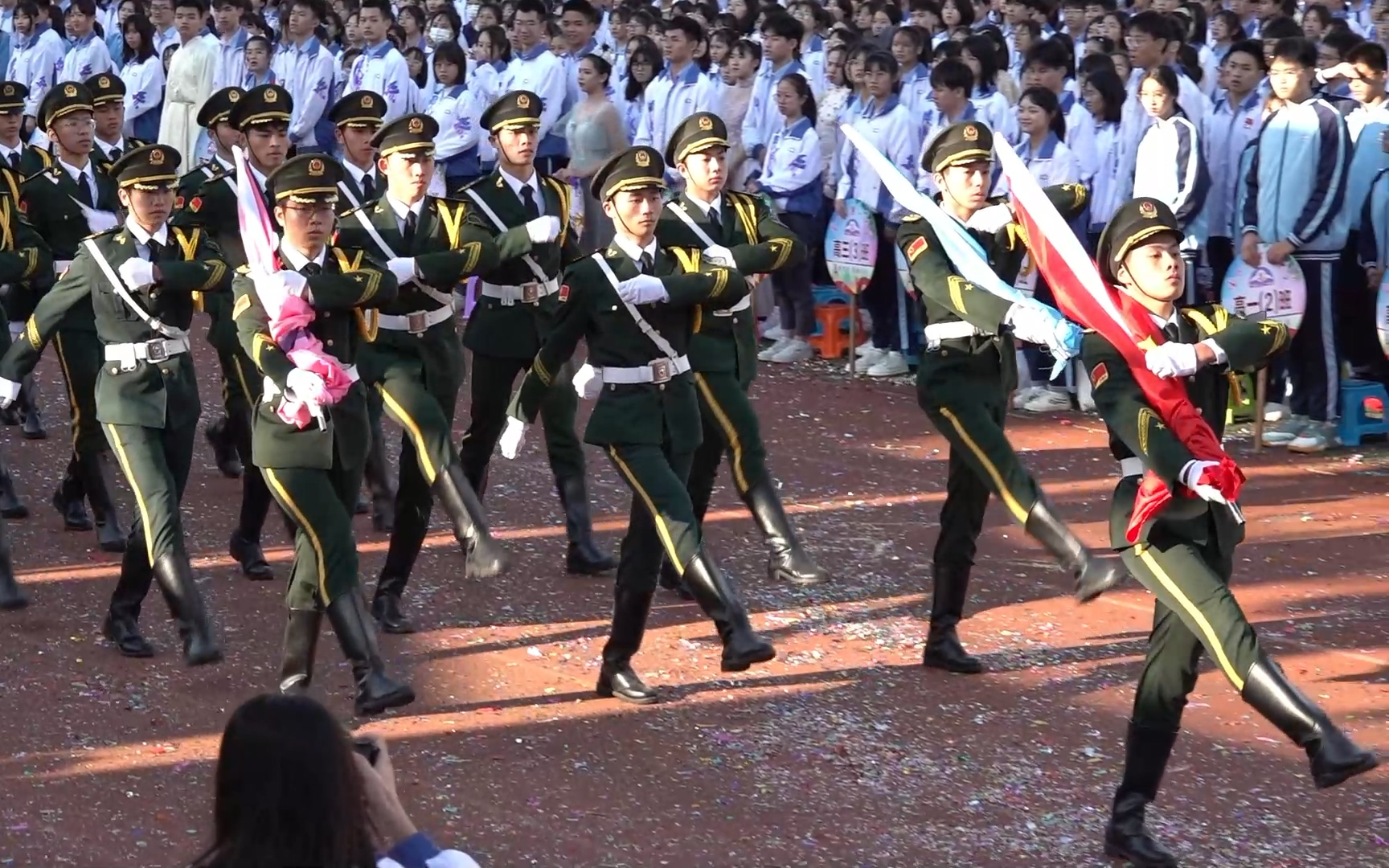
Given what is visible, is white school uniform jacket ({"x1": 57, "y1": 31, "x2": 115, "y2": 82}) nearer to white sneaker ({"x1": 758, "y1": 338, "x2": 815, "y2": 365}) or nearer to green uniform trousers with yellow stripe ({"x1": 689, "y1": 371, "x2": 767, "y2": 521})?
white sneaker ({"x1": 758, "y1": 338, "x2": 815, "y2": 365})

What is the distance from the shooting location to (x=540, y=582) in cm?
866

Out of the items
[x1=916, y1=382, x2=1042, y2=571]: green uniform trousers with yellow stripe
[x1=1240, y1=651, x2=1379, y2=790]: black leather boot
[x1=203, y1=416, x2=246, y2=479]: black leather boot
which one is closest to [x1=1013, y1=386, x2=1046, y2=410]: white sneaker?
[x1=203, y1=416, x2=246, y2=479]: black leather boot

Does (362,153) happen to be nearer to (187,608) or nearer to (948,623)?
(187,608)

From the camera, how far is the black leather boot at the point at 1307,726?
549cm

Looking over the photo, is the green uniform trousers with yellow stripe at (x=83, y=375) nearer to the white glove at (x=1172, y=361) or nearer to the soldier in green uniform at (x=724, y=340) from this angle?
the soldier in green uniform at (x=724, y=340)

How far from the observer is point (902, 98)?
12.9 metres

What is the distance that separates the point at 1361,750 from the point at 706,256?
2.95 m

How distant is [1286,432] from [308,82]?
28.1ft

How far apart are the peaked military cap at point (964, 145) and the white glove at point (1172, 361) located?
176cm

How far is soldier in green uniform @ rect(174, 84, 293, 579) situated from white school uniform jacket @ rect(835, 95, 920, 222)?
160 inches

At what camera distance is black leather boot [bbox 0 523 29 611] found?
8258 mm

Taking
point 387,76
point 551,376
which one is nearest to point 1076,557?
point 551,376

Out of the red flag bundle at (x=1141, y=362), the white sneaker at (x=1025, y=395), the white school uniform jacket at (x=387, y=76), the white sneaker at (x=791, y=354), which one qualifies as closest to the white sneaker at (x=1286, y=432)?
the white sneaker at (x=1025, y=395)

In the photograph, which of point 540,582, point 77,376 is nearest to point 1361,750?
point 540,582
